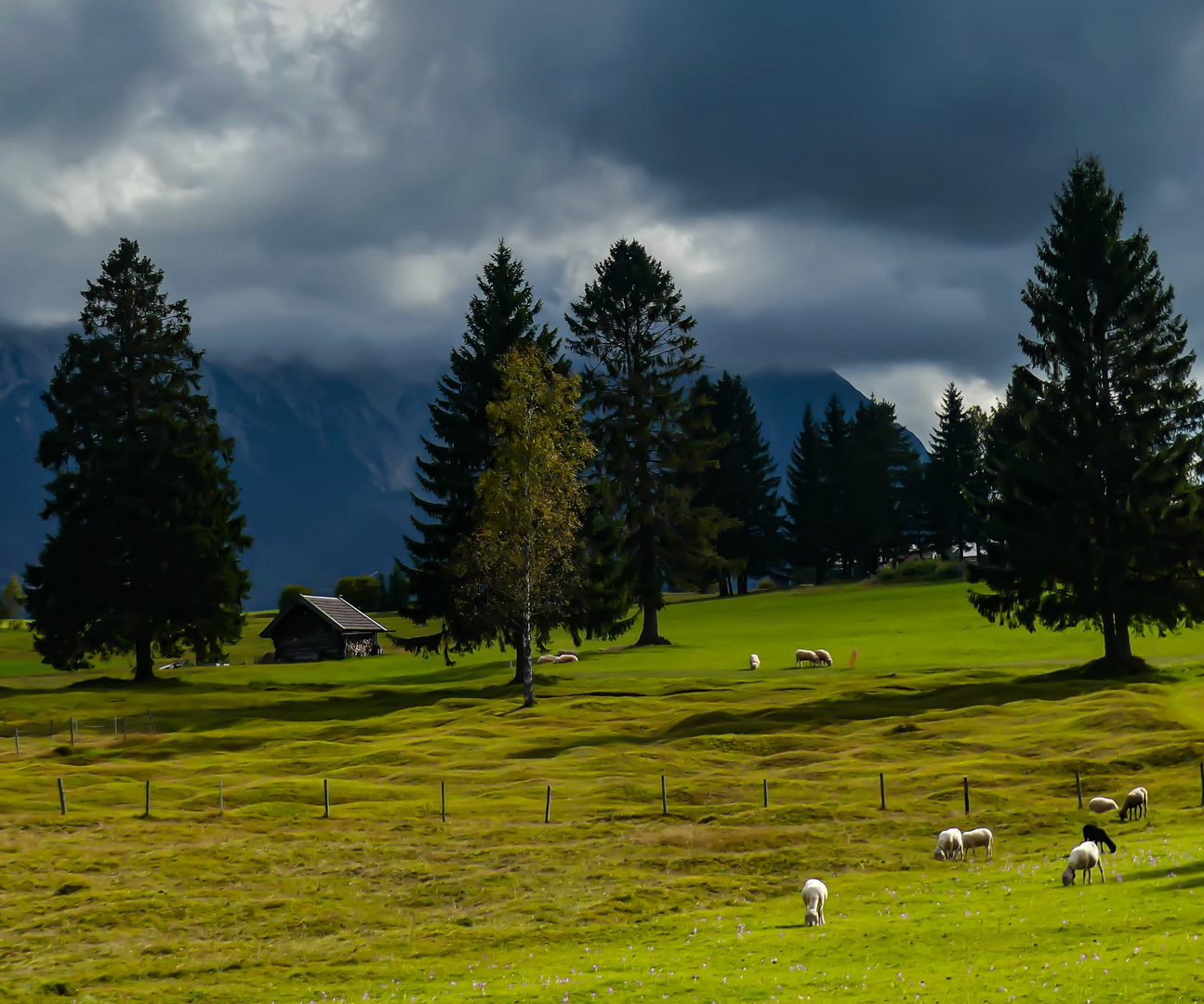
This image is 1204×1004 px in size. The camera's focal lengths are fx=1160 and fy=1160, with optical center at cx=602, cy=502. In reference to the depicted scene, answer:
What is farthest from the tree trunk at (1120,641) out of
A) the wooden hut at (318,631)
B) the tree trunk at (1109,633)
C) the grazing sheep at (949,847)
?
the wooden hut at (318,631)

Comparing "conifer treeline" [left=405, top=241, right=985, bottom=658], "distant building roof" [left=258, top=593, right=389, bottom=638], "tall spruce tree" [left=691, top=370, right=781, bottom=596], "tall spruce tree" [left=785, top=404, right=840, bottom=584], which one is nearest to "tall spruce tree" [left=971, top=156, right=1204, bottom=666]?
"conifer treeline" [left=405, top=241, right=985, bottom=658]

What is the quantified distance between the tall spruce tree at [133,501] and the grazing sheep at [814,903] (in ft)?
168

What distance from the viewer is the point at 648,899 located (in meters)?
25.5

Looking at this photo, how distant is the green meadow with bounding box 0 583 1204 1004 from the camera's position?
18.8m

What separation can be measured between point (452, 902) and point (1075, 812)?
17.4 m

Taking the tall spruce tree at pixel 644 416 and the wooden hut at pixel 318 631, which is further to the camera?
the wooden hut at pixel 318 631

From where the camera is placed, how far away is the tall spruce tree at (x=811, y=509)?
140 m

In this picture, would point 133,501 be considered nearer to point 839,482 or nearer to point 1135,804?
point 1135,804

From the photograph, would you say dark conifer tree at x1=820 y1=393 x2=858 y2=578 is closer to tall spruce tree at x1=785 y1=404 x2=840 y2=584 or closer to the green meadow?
tall spruce tree at x1=785 y1=404 x2=840 y2=584

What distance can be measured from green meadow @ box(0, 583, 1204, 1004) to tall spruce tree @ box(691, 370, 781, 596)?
7418 centimetres

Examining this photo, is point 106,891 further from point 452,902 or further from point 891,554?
point 891,554

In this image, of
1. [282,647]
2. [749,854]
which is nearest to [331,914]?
[749,854]

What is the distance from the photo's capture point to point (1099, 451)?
5375 centimetres

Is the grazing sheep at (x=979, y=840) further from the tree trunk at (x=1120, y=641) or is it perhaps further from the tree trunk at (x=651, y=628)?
the tree trunk at (x=651, y=628)
